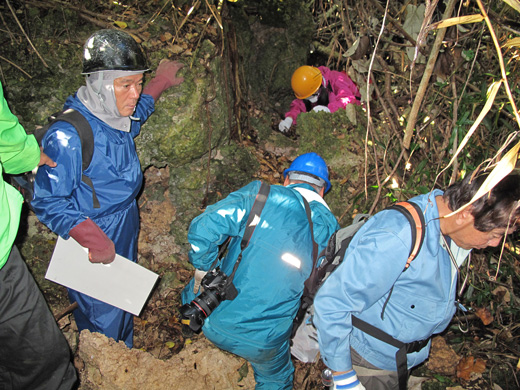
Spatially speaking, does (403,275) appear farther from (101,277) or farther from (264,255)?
(101,277)

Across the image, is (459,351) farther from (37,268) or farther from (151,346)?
(37,268)

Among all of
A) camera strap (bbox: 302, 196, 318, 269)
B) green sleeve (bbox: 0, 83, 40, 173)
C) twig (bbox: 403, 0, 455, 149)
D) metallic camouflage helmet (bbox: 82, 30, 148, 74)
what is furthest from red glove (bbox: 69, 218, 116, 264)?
twig (bbox: 403, 0, 455, 149)

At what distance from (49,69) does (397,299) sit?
12.1 feet

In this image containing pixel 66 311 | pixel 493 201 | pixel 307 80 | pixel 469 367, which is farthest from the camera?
pixel 307 80

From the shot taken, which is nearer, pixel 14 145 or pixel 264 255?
pixel 14 145

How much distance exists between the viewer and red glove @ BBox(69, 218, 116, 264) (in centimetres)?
238

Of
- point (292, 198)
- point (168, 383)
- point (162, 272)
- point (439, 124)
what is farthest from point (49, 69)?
point (439, 124)

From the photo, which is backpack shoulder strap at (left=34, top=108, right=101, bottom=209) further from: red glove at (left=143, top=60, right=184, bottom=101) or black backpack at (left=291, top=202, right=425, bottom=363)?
black backpack at (left=291, top=202, right=425, bottom=363)

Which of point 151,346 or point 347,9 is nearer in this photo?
point 151,346

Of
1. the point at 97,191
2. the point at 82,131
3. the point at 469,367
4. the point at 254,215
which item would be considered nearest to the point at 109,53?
the point at 82,131

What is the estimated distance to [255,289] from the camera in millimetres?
2369

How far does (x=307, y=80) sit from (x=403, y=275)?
162 inches

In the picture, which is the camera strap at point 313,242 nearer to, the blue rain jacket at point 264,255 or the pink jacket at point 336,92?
the blue rain jacket at point 264,255

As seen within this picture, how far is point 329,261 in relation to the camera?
88.6 inches
